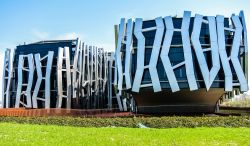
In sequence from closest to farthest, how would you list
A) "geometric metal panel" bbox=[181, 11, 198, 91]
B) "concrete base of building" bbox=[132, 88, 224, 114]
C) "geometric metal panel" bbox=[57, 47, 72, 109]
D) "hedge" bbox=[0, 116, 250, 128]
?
"hedge" bbox=[0, 116, 250, 128], "geometric metal panel" bbox=[181, 11, 198, 91], "concrete base of building" bbox=[132, 88, 224, 114], "geometric metal panel" bbox=[57, 47, 72, 109]

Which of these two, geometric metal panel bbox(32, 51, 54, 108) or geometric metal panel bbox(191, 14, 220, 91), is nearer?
geometric metal panel bbox(191, 14, 220, 91)

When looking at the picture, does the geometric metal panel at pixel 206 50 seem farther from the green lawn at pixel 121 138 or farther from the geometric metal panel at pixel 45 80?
the green lawn at pixel 121 138

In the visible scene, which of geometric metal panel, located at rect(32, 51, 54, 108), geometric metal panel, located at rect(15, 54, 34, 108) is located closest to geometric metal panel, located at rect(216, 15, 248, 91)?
geometric metal panel, located at rect(32, 51, 54, 108)

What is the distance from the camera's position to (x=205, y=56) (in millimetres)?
46719

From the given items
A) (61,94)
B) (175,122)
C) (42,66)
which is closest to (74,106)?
(61,94)

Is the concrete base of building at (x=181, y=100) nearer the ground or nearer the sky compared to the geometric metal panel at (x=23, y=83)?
nearer the ground

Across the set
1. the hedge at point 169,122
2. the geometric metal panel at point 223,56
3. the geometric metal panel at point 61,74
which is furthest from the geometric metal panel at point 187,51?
the geometric metal panel at point 61,74

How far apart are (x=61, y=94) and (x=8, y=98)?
1009 centimetres

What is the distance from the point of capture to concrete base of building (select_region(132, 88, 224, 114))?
47.9 meters

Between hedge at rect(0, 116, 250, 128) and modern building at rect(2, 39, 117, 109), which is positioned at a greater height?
modern building at rect(2, 39, 117, 109)

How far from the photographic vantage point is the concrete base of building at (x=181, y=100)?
47.9 meters

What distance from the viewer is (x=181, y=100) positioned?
1933 inches

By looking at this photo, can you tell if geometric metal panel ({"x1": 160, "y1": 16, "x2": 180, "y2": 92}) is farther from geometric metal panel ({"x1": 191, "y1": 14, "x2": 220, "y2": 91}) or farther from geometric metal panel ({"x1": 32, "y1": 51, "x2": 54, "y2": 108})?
geometric metal panel ({"x1": 32, "y1": 51, "x2": 54, "y2": 108})

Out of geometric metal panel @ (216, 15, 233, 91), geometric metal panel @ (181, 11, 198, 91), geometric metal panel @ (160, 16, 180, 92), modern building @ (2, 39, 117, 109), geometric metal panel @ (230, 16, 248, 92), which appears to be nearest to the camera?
geometric metal panel @ (181, 11, 198, 91)
